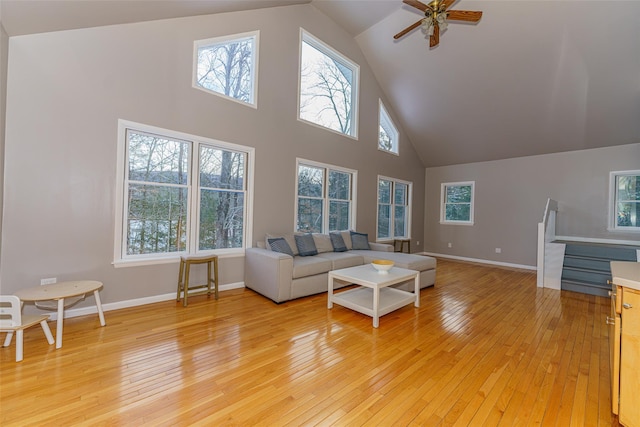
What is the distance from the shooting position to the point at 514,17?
13.4ft

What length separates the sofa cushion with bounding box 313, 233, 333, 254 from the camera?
15.3 ft

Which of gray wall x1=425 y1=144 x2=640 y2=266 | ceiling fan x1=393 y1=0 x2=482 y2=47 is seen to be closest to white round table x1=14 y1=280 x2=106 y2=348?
ceiling fan x1=393 y1=0 x2=482 y2=47

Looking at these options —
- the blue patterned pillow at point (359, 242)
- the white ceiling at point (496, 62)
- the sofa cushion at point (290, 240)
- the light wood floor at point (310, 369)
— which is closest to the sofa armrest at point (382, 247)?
the blue patterned pillow at point (359, 242)

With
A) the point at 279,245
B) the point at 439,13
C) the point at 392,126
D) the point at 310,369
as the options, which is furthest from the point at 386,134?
the point at 310,369

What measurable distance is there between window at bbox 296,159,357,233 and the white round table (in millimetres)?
3027

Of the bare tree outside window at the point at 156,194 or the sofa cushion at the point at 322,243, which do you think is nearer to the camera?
the bare tree outside window at the point at 156,194

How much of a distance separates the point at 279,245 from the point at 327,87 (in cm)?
356

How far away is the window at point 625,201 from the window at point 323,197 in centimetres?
519

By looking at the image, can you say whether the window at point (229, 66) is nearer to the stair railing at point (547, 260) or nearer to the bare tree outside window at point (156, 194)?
the bare tree outside window at point (156, 194)

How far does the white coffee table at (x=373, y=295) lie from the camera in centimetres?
286

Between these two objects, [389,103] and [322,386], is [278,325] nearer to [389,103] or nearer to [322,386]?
[322,386]

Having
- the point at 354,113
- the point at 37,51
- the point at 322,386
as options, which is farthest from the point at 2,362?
the point at 354,113

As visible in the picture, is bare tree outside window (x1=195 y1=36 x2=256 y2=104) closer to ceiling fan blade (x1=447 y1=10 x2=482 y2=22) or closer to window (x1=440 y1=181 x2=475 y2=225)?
ceiling fan blade (x1=447 y1=10 x2=482 y2=22)

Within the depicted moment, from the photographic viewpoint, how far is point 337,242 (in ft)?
16.1
